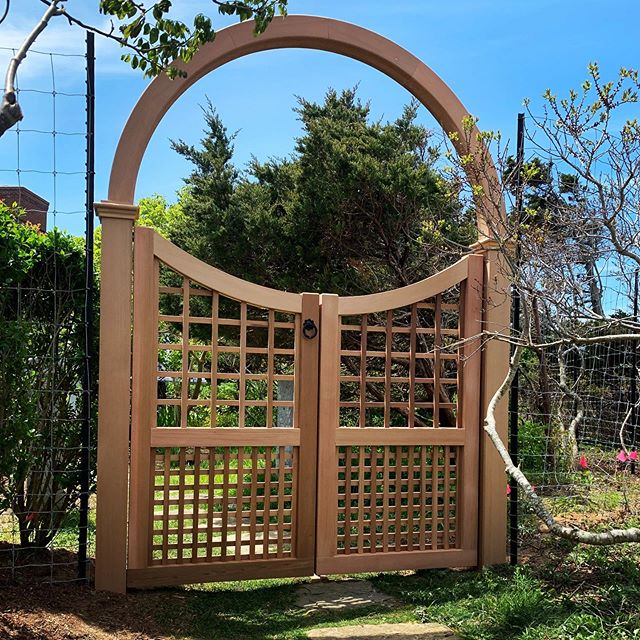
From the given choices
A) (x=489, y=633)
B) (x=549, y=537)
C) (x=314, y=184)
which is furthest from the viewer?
(x=314, y=184)

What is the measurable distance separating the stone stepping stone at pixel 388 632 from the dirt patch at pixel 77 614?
0.76m

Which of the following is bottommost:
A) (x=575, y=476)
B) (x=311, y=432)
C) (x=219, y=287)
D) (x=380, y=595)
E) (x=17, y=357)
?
(x=380, y=595)

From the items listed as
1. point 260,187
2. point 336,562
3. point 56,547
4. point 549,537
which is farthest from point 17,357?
point 260,187

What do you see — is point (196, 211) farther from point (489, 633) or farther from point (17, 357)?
point (489, 633)

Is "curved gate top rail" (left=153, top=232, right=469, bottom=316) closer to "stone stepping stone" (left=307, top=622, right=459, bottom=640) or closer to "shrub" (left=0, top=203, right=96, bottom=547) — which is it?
"shrub" (left=0, top=203, right=96, bottom=547)

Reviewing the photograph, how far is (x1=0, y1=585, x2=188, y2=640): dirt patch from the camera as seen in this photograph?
10.6ft

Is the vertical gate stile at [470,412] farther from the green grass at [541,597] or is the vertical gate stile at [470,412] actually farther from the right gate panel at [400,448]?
the green grass at [541,597]

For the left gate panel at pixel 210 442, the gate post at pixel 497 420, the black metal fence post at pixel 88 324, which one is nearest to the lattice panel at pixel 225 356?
the left gate panel at pixel 210 442

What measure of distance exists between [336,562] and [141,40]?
3.17 metres

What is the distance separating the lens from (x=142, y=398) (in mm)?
4062

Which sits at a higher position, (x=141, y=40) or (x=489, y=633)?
(x=141, y=40)

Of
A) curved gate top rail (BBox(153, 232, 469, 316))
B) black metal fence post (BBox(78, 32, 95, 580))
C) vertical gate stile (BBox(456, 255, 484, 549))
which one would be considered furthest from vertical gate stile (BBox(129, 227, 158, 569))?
vertical gate stile (BBox(456, 255, 484, 549))

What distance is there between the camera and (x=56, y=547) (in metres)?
4.63

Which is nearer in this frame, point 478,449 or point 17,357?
point 17,357
